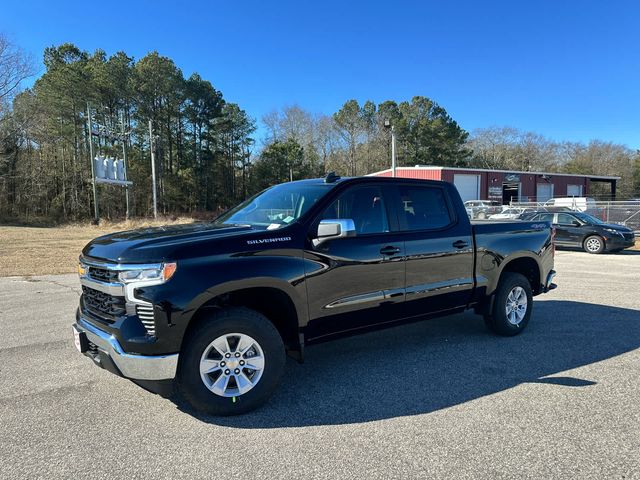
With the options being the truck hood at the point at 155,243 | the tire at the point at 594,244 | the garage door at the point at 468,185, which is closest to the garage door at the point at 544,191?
the garage door at the point at 468,185

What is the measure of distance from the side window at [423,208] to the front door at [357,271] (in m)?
0.24

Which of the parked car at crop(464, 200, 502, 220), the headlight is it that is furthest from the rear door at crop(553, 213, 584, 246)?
the headlight

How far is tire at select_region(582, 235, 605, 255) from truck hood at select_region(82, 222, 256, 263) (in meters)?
15.9

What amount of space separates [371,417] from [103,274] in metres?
2.34

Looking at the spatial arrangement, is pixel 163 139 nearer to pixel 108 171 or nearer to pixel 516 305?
pixel 108 171

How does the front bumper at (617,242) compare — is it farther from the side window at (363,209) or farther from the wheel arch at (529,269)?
the side window at (363,209)

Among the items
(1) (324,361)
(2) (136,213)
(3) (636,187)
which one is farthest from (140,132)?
(3) (636,187)

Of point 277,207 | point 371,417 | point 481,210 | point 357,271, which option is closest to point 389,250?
point 357,271

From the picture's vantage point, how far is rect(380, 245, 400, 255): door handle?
13.8 ft

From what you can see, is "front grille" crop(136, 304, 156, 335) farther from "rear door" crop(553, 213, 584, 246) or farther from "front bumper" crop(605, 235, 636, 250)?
"rear door" crop(553, 213, 584, 246)

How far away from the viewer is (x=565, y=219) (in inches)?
678

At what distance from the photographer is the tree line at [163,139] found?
152 feet

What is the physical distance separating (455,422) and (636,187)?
329 feet

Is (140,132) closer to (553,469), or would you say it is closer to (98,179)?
(98,179)
